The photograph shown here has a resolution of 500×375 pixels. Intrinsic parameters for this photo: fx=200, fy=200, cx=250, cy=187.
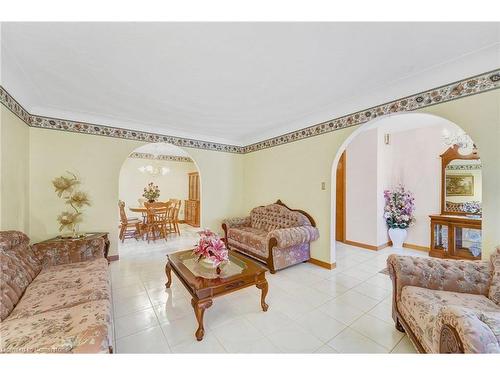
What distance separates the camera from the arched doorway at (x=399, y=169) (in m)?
3.67

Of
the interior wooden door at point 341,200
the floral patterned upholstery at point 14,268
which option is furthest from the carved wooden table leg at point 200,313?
the interior wooden door at point 341,200

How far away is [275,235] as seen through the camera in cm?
309

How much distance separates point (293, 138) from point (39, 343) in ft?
13.2

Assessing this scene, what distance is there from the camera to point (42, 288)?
5.80ft

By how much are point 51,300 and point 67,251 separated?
1059 millimetres

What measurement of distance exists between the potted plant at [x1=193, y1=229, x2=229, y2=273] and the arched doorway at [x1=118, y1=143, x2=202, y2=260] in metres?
2.87

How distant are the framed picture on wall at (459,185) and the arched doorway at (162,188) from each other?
5.44m

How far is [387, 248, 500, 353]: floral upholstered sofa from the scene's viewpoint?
3.26 ft

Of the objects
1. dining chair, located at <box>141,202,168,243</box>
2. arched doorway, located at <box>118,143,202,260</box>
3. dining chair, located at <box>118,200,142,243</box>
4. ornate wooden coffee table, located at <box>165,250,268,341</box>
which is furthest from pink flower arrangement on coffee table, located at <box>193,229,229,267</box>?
dining chair, located at <box>118,200,142,243</box>

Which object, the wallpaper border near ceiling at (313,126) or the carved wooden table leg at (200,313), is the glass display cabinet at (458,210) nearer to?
the wallpaper border near ceiling at (313,126)

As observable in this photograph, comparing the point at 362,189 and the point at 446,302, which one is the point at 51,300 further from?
the point at 362,189

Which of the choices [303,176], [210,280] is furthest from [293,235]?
[210,280]
